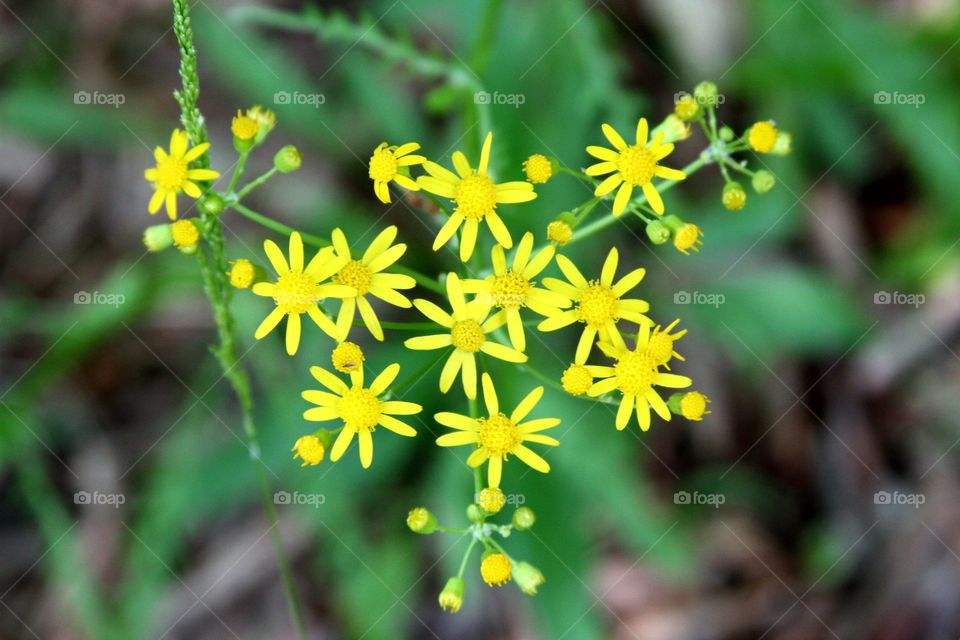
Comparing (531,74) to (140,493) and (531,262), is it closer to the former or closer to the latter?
(531,262)

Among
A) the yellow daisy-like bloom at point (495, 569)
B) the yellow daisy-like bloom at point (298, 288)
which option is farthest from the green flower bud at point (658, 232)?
the yellow daisy-like bloom at point (495, 569)

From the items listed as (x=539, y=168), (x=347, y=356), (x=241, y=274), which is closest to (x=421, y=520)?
(x=347, y=356)

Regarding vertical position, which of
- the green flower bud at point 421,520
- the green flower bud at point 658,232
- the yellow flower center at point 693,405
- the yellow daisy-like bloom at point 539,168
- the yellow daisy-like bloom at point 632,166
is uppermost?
the yellow daisy-like bloom at point 632,166

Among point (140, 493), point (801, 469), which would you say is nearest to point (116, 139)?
point (140, 493)

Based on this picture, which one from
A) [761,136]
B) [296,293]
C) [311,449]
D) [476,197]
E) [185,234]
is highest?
[761,136]

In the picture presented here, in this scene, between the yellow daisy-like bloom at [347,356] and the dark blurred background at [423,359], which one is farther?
the dark blurred background at [423,359]

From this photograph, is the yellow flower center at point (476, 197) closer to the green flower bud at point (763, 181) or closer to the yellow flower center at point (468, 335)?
the yellow flower center at point (468, 335)

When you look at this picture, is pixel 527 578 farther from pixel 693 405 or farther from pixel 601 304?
pixel 601 304
